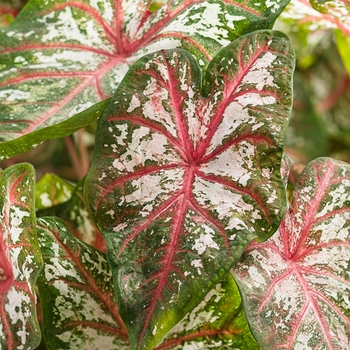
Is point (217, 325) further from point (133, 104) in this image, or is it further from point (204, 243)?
point (133, 104)

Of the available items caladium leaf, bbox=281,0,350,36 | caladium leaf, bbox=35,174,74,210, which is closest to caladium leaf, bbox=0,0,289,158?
caladium leaf, bbox=281,0,350,36

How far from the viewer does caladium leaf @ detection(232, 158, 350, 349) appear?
2.23 feet

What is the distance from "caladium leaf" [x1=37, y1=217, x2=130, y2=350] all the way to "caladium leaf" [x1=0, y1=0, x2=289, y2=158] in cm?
16

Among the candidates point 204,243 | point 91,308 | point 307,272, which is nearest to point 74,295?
point 91,308

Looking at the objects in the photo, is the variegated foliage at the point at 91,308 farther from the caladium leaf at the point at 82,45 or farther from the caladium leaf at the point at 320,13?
the caladium leaf at the point at 320,13

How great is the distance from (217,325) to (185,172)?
25 cm

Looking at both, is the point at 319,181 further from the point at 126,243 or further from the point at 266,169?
the point at 126,243

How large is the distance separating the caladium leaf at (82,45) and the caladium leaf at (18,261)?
0.26 feet

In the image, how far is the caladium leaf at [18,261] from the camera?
659 millimetres

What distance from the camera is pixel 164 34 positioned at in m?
0.85

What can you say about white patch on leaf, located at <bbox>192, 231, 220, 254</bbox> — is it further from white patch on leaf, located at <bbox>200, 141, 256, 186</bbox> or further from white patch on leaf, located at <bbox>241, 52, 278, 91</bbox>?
white patch on leaf, located at <bbox>241, 52, 278, 91</bbox>

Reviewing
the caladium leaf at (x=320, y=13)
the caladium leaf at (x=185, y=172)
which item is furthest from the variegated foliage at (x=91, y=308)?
the caladium leaf at (x=320, y=13)

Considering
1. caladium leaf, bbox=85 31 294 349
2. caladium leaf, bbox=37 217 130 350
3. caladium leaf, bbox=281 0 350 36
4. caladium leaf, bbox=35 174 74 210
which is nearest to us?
caladium leaf, bbox=85 31 294 349

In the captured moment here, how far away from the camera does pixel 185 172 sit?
0.72 meters
